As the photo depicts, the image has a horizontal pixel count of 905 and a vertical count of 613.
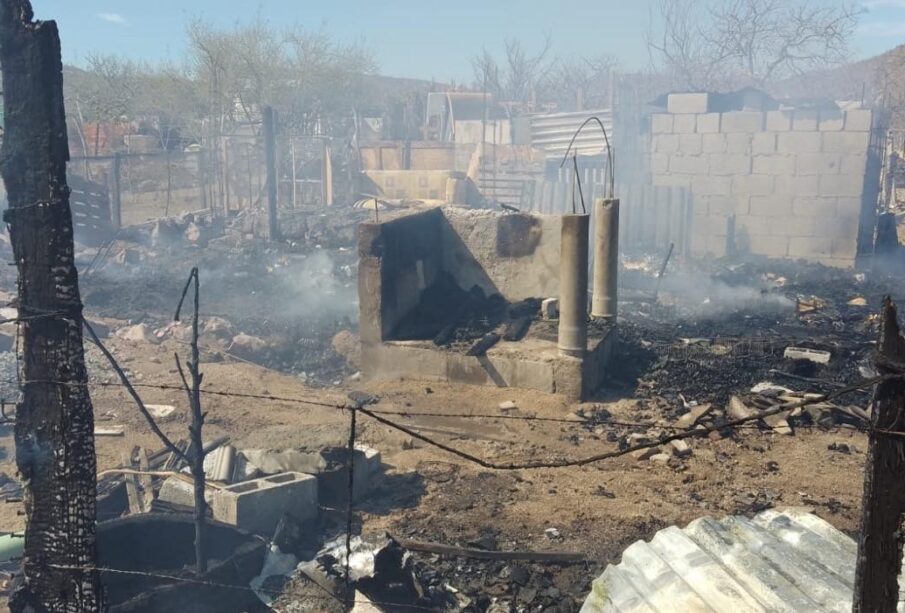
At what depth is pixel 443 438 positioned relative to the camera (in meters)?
9.09

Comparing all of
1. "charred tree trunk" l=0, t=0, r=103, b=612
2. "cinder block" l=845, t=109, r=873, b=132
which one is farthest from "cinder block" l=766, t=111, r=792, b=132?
"charred tree trunk" l=0, t=0, r=103, b=612

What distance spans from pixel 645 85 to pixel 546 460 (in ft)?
147

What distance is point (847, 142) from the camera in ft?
60.9

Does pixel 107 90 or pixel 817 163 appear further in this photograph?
pixel 107 90

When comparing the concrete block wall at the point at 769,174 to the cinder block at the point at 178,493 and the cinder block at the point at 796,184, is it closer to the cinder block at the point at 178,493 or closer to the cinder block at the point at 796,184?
the cinder block at the point at 796,184

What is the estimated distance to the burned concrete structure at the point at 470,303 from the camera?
34.1 feet

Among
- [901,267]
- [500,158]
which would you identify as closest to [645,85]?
[500,158]

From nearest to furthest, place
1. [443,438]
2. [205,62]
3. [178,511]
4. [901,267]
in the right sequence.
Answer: [178,511], [443,438], [901,267], [205,62]

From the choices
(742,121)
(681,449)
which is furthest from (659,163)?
(681,449)

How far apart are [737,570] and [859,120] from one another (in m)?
17.0

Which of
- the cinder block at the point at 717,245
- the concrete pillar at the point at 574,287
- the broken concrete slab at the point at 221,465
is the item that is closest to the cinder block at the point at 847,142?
the cinder block at the point at 717,245

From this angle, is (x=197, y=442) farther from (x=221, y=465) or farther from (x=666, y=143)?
(x=666, y=143)

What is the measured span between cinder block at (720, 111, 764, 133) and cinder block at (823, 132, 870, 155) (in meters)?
1.59

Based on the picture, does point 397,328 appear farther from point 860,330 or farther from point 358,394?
point 860,330
